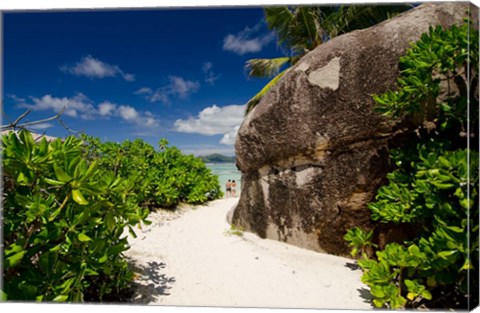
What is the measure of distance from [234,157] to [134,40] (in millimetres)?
2389

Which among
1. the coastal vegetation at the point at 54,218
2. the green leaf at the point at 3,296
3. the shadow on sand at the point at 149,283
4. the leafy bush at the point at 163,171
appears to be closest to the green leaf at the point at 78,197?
the coastal vegetation at the point at 54,218

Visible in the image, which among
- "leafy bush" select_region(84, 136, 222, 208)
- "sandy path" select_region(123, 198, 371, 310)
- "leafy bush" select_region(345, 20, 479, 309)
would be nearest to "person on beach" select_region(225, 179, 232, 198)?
"leafy bush" select_region(84, 136, 222, 208)

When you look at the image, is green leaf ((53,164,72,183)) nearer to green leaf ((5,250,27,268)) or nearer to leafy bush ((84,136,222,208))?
green leaf ((5,250,27,268))

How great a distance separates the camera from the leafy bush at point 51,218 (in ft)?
5.36

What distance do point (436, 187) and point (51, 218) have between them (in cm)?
247

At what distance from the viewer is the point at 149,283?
97.7 inches

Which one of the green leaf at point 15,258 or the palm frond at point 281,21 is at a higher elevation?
the palm frond at point 281,21

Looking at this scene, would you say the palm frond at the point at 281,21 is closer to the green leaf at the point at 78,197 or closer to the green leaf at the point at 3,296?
the green leaf at the point at 78,197

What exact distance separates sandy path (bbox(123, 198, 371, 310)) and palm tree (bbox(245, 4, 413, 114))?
252 centimetres

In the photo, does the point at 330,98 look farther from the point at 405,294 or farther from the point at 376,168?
the point at 405,294

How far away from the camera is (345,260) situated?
9.89 ft

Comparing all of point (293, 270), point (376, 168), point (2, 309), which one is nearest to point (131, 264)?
point (2, 309)

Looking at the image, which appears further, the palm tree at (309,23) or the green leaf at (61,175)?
the palm tree at (309,23)

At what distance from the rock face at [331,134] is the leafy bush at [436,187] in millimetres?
418
